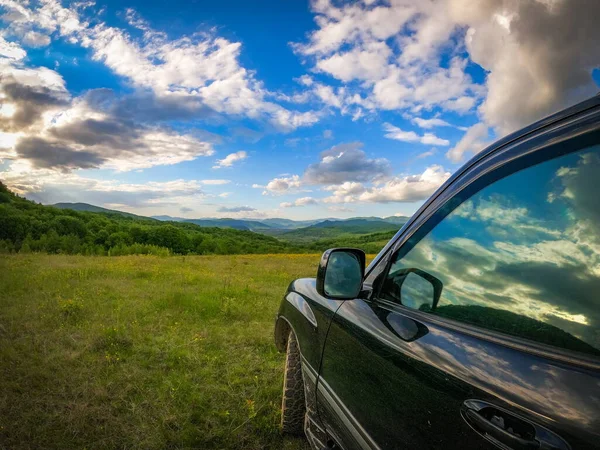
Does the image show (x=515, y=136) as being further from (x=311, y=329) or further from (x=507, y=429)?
(x=311, y=329)

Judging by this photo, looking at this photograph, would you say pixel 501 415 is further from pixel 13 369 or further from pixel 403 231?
pixel 13 369

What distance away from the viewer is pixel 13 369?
385 cm

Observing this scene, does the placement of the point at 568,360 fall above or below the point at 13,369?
above

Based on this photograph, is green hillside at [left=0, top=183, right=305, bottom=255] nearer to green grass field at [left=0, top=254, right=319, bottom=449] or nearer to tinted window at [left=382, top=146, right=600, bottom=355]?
green grass field at [left=0, top=254, right=319, bottom=449]

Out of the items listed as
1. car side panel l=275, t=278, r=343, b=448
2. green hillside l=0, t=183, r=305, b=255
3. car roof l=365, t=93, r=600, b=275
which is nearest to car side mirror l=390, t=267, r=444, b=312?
car roof l=365, t=93, r=600, b=275

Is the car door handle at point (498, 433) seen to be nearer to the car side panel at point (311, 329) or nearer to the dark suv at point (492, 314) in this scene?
the dark suv at point (492, 314)

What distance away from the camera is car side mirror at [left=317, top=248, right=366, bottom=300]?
1565 mm

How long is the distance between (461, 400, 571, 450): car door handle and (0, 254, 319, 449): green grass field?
7.38 ft

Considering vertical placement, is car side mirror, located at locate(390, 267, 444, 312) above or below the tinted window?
below

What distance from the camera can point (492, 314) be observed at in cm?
98

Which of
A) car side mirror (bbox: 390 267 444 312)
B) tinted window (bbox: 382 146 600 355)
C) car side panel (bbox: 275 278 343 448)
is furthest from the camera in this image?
car side panel (bbox: 275 278 343 448)

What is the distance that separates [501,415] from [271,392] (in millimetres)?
3082

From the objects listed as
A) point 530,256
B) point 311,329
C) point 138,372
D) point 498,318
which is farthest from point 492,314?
point 138,372

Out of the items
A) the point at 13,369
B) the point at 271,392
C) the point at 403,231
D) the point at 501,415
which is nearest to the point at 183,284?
the point at 13,369
